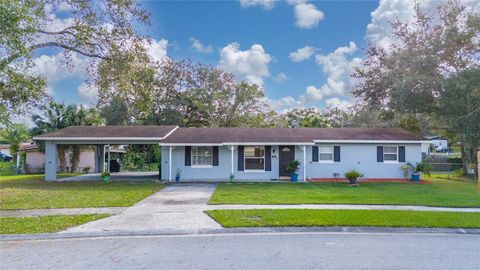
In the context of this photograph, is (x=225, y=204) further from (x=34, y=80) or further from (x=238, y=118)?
(x=238, y=118)

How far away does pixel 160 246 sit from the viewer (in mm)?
6895

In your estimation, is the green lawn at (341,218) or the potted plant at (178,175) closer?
the green lawn at (341,218)

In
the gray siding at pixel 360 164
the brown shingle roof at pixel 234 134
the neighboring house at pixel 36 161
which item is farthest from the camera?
the neighboring house at pixel 36 161

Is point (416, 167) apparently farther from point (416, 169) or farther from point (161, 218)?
point (161, 218)

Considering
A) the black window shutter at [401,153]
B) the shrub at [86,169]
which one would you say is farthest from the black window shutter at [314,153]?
the shrub at [86,169]

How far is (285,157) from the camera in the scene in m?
20.8

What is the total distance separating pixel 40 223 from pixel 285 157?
1430cm

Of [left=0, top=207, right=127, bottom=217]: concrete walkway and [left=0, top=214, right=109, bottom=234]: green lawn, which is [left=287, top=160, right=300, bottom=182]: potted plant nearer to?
[left=0, top=207, right=127, bottom=217]: concrete walkway

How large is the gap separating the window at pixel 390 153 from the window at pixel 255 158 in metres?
7.42

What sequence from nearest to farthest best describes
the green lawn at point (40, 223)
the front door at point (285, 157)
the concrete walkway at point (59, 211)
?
the green lawn at point (40, 223)
the concrete walkway at point (59, 211)
the front door at point (285, 157)

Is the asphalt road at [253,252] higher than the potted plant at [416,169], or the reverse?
the potted plant at [416,169]

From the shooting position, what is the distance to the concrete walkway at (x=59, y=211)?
10136 millimetres

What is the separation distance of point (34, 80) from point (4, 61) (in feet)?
6.86

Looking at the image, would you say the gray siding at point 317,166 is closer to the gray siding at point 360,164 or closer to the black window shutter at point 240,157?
the gray siding at point 360,164
